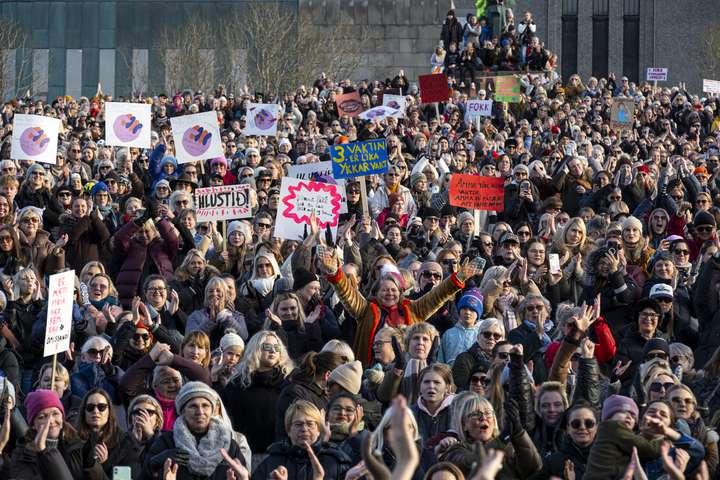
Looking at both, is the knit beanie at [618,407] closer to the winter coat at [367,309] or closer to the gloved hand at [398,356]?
the gloved hand at [398,356]

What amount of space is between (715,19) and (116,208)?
174 feet

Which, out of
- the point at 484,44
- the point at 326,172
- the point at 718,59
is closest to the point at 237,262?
the point at 326,172

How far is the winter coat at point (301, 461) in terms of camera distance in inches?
383

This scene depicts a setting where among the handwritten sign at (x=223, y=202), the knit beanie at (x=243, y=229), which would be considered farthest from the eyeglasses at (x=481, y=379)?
the handwritten sign at (x=223, y=202)

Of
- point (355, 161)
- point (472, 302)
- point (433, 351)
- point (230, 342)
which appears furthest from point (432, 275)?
point (355, 161)

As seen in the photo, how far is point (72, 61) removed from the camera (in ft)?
235

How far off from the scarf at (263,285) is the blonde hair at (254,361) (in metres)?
2.88

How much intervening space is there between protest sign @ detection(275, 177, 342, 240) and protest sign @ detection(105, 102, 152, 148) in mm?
5660

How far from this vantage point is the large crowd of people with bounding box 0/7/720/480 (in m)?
9.84

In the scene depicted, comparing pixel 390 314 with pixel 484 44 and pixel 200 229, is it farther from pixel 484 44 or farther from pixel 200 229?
pixel 484 44

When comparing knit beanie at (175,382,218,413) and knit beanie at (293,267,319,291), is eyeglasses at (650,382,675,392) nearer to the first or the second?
knit beanie at (175,382,218,413)

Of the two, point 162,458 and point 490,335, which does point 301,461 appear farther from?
point 490,335

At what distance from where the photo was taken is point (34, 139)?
816 inches

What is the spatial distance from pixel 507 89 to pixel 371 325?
1764 centimetres
